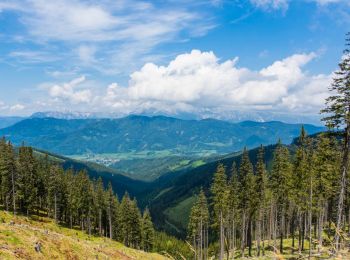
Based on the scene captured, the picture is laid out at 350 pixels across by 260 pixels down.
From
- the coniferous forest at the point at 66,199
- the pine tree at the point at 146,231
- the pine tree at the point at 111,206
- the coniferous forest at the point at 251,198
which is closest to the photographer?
the coniferous forest at the point at 251,198

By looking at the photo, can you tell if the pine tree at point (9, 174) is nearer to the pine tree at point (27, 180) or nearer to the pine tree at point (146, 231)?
the pine tree at point (27, 180)

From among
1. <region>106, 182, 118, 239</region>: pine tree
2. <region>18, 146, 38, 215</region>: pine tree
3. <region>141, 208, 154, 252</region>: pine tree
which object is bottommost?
<region>141, 208, 154, 252</region>: pine tree

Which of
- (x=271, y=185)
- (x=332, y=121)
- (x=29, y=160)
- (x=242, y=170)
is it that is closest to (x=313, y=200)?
(x=271, y=185)

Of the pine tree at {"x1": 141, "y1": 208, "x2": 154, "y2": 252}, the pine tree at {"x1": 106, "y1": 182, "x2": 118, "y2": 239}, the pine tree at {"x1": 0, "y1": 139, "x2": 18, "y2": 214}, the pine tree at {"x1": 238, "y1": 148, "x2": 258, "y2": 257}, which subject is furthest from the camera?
the pine tree at {"x1": 141, "y1": 208, "x2": 154, "y2": 252}

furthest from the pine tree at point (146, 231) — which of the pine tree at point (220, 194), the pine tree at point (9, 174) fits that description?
the pine tree at point (220, 194)

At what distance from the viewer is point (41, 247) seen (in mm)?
25562

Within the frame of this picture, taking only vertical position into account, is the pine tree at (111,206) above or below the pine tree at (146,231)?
above

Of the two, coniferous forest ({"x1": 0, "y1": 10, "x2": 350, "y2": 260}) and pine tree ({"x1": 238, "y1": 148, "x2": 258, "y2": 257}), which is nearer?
coniferous forest ({"x1": 0, "y1": 10, "x2": 350, "y2": 260})

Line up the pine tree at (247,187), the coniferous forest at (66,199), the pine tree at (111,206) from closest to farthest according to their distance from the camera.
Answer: the pine tree at (247,187), the coniferous forest at (66,199), the pine tree at (111,206)

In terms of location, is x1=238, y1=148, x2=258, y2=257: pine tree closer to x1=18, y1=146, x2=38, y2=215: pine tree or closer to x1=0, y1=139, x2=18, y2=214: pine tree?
x1=0, y1=139, x2=18, y2=214: pine tree

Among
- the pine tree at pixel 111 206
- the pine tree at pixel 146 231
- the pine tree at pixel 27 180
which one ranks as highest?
the pine tree at pixel 27 180

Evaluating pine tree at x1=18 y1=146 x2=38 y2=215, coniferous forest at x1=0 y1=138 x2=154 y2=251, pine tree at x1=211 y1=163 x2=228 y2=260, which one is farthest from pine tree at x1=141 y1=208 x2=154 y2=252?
pine tree at x1=211 y1=163 x2=228 y2=260

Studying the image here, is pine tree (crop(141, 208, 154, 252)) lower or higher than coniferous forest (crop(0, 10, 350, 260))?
lower

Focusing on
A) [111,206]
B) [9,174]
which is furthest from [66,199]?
[9,174]
